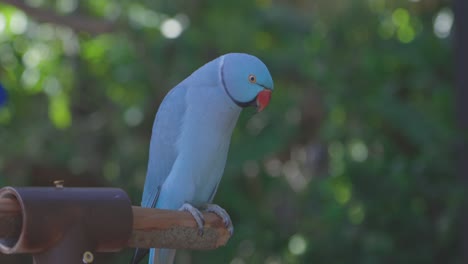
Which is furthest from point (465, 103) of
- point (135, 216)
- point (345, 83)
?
point (135, 216)

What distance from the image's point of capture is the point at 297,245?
3949 mm

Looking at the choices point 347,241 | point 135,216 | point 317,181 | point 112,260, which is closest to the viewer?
point 135,216

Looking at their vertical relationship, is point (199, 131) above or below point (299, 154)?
above

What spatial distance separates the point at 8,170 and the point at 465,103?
253cm

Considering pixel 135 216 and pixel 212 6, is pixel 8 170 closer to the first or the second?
pixel 212 6

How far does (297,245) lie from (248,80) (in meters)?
2.35

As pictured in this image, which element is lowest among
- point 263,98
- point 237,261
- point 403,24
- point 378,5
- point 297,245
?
point 237,261

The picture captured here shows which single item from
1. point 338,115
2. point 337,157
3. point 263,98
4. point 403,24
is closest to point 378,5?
point 403,24

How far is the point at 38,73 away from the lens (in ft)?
14.7

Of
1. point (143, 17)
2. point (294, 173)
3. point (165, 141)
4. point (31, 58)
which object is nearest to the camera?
point (165, 141)

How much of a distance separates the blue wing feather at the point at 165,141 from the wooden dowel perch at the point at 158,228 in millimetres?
319

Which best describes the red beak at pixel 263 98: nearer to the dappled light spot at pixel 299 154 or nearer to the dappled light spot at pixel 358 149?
the dappled light spot at pixel 358 149

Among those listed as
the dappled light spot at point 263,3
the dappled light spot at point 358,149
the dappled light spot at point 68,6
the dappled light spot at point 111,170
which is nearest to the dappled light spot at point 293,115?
the dappled light spot at point 358,149

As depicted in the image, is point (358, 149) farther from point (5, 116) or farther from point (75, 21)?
point (5, 116)
